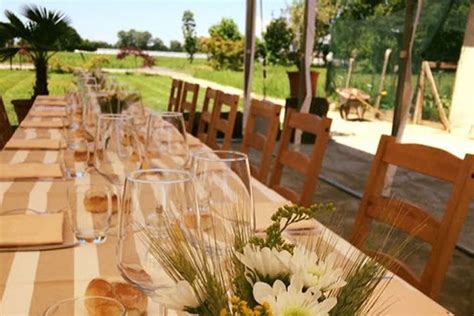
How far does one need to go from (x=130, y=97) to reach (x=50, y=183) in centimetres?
121

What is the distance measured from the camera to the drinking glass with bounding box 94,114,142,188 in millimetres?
1357

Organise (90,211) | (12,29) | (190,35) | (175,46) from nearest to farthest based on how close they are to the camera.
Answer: (90,211) < (12,29) < (175,46) < (190,35)

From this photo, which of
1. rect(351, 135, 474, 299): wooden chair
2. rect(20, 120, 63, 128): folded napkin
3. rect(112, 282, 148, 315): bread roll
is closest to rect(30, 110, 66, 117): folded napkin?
rect(20, 120, 63, 128): folded napkin

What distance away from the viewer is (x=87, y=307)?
60 cm

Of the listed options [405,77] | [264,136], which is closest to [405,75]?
[405,77]

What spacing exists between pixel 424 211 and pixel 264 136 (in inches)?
49.5

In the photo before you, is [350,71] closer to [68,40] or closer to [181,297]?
[68,40]

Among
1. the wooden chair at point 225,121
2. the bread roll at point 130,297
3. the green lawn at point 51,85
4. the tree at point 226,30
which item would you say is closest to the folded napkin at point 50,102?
the green lawn at point 51,85

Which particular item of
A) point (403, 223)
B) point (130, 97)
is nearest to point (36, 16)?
point (130, 97)

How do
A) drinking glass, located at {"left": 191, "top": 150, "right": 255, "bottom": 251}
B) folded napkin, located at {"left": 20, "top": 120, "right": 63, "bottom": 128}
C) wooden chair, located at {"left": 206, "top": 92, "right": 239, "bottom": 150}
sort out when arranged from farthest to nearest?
wooden chair, located at {"left": 206, "top": 92, "right": 239, "bottom": 150} < folded napkin, located at {"left": 20, "top": 120, "right": 63, "bottom": 128} < drinking glass, located at {"left": 191, "top": 150, "right": 255, "bottom": 251}

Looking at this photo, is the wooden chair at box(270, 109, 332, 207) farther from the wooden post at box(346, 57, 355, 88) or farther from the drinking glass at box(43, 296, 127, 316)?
the wooden post at box(346, 57, 355, 88)

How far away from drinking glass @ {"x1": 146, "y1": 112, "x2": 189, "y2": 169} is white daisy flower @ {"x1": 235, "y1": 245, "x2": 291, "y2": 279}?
39.3 inches

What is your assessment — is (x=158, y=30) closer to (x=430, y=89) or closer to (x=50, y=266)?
(x=430, y=89)

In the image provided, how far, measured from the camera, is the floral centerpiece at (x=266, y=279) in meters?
0.47
